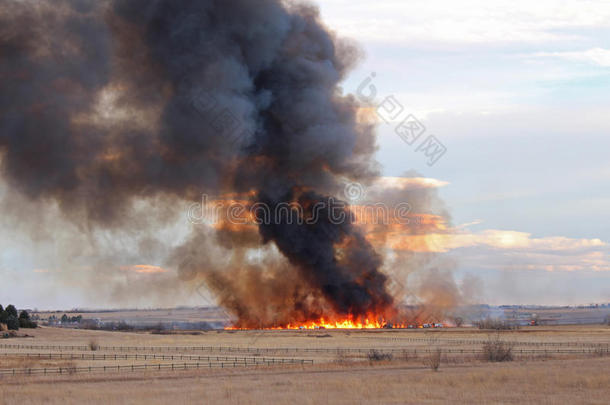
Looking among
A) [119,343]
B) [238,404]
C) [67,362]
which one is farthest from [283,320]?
[238,404]

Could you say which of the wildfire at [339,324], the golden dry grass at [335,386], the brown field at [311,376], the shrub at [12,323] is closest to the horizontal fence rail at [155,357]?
the brown field at [311,376]

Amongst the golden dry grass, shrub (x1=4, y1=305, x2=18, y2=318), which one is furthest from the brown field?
shrub (x1=4, y1=305, x2=18, y2=318)

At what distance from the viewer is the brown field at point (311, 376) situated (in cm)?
3503

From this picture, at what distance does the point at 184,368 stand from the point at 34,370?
33.0 feet

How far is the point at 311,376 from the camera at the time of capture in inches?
1757

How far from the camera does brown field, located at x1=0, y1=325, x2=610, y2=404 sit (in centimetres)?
3503

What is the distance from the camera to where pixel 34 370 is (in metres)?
49.2

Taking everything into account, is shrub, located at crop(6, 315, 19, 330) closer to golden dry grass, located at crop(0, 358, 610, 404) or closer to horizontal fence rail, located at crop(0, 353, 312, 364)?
horizontal fence rail, located at crop(0, 353, 312, 364)

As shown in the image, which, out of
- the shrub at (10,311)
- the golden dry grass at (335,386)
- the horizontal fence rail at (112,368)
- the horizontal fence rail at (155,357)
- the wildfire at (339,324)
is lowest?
the golden dry grass at (335,386)

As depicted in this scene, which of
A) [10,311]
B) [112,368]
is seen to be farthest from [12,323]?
[112,368]

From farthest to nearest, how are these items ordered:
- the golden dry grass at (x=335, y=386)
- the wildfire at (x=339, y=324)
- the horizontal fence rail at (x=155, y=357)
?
1. the wildfire at (x=339, y=324)
2. the horizontal fence rail at (x=155, y=357)
3. the golden dry grass at (x=335, y=386)

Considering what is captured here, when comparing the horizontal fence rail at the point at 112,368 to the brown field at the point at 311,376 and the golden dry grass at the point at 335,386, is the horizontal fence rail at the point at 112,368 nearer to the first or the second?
the brown field at the point at 311,376

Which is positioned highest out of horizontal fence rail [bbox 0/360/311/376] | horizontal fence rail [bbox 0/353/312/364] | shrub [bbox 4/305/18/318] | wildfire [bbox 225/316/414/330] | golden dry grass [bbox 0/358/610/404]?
shrub [bbox 4/305/18/318]

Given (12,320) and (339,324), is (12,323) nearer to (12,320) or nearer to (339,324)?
(12,320)
